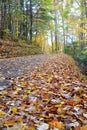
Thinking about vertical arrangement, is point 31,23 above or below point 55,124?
above

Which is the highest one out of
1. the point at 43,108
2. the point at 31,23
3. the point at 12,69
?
the point at 31,23

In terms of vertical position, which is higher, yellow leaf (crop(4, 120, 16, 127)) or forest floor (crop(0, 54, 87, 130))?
yellow leaf (crop(4, 120, 16, 127))

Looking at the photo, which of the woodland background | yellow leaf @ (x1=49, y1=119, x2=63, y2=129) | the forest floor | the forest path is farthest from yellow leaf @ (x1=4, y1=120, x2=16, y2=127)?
the woodland background

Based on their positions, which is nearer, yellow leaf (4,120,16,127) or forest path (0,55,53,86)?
yellow leaf (4,120,16,127)

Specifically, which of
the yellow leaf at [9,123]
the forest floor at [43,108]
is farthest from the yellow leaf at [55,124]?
the yellow leaf at [9,123]

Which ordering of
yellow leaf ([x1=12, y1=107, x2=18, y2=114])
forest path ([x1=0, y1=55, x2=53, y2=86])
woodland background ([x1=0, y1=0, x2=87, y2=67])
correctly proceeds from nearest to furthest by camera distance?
yellow leaf ([x1=12, y1=107, x2=18, y2=114]), forest path ([x1=0, y1=55, x2=53, y2=86]), woodland background ([x1=0, y1=0, x2=87, y2=67])

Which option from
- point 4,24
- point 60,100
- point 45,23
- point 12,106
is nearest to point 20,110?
point 12,106

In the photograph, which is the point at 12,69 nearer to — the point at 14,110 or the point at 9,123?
the point at 14,110

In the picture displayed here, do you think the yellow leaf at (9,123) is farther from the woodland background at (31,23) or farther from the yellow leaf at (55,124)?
the woodland background at (31,23)

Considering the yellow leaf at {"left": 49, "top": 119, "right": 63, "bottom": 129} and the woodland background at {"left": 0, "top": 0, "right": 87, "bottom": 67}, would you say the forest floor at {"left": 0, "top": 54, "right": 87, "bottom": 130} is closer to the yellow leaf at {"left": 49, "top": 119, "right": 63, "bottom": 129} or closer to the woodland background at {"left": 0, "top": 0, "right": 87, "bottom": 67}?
the yellow leaf at {"left": 49, "top": 119, "right": 63, "bottom": 129}

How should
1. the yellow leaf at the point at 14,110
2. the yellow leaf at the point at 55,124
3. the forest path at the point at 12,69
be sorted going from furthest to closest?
the forest path at the point at 12,69
the yellow leaf at the point at 14,110
the yellow leaf at the point at 55,124

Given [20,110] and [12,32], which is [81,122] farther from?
[12,32]

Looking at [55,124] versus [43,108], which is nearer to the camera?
[55,124]

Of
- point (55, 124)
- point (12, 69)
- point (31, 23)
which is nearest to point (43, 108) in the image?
point (55, 124)
